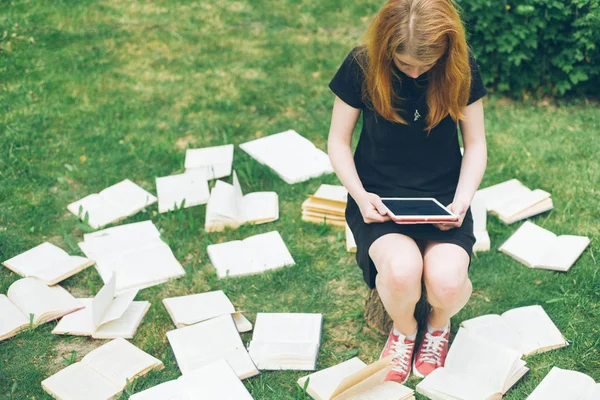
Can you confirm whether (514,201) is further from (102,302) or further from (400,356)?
(102,302)

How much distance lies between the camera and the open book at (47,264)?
355cm

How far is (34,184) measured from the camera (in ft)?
14.5

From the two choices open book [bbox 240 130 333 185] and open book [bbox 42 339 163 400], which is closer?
open book [bbox 42 339 163 400]

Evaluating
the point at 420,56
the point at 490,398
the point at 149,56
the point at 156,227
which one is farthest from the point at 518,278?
the point at 149,56

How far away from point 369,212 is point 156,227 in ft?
5.53

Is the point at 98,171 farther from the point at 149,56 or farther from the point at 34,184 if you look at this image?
the point at 149,56

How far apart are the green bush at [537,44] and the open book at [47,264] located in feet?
10.2

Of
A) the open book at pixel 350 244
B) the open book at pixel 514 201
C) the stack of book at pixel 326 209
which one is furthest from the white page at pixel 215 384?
the open book at pixel 514 201

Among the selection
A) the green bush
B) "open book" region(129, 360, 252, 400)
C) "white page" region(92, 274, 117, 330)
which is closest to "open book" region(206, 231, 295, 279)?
"white page" region(92, 274, 117, 330)

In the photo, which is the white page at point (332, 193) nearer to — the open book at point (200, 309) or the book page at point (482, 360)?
the open book at point (200, 309)

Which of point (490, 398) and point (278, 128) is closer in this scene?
point (490, 398)

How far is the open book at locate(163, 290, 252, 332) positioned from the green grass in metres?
0.08

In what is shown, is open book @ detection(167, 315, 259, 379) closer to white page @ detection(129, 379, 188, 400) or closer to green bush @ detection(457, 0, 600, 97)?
white page @ detection(129, 379, 188, 400)

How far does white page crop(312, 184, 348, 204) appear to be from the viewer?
4066mm
